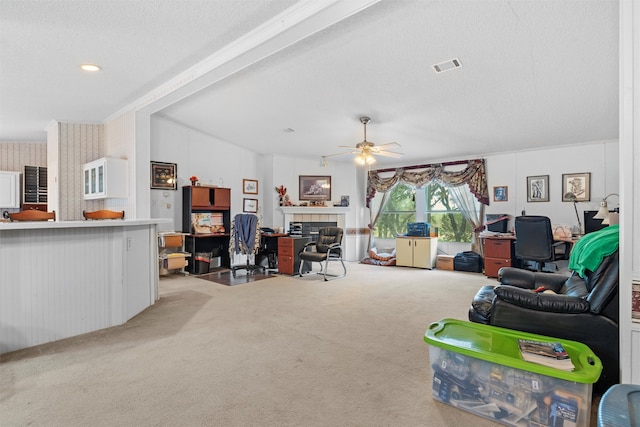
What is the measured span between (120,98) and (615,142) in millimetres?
7749

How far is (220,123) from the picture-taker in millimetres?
5668

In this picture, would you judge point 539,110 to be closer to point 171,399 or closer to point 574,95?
point 574,95

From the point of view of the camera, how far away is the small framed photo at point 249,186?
23.9ft

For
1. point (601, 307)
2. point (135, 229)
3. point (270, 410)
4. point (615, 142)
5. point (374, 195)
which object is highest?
point (615, 142)

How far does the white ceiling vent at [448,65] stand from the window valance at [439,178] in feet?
12.9

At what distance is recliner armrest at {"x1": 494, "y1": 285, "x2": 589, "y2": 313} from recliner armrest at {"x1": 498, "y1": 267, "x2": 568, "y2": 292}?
956 mm

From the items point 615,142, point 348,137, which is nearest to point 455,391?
point 348,137

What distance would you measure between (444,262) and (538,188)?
222 cm

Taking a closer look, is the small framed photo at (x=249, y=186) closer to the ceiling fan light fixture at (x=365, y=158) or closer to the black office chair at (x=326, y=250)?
the black office chair at (x=326, y=250)

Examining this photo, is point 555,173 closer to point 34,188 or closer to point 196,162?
point 196,162

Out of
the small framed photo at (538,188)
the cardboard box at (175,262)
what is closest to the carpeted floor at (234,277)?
the cardboard box at (175,262)

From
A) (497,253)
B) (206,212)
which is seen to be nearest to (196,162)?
(206,212)

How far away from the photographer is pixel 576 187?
18.7 ft

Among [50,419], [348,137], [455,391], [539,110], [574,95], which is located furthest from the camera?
A: [348,137]
